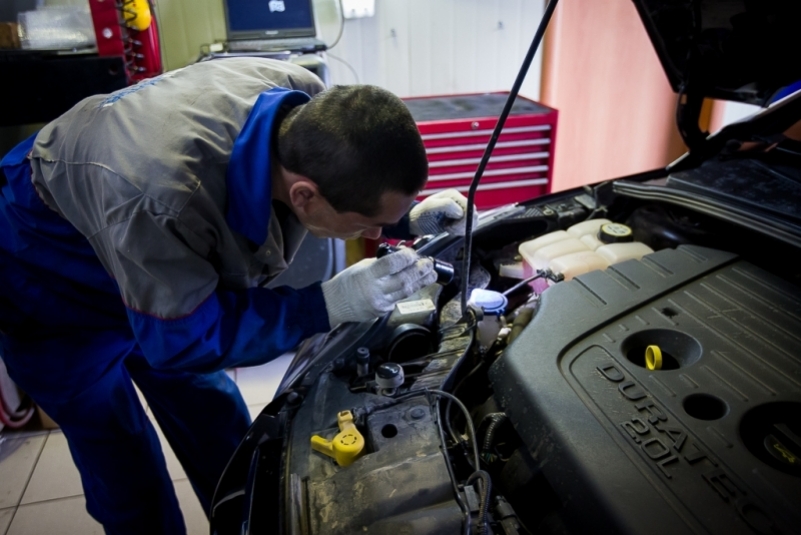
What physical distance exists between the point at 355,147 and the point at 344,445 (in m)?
0.52

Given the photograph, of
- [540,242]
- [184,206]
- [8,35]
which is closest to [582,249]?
[540,242]

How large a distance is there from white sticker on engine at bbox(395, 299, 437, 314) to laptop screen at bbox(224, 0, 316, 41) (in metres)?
1.95

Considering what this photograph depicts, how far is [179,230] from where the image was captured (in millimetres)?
1001

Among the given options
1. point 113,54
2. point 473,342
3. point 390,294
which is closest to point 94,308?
point 390,294

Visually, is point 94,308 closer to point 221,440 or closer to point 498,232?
point 221,440

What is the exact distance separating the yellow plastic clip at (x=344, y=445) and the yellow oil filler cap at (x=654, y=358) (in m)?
0.55

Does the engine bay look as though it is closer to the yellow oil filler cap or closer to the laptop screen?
the yellow oil filler cap

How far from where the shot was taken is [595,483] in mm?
798

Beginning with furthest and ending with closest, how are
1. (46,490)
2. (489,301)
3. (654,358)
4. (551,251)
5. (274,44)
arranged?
(274,44) → (46,490) → (551,251) → (489,301) → (654,358)

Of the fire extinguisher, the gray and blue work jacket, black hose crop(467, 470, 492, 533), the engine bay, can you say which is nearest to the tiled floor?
the engine bay

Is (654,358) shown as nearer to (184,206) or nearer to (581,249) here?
(581,249)

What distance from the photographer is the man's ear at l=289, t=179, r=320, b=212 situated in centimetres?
106

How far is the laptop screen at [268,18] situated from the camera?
272 cm


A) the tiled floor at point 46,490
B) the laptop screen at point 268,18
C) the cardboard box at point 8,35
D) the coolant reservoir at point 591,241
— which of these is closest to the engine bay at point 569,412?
the coolant reservoir at point 591,241
